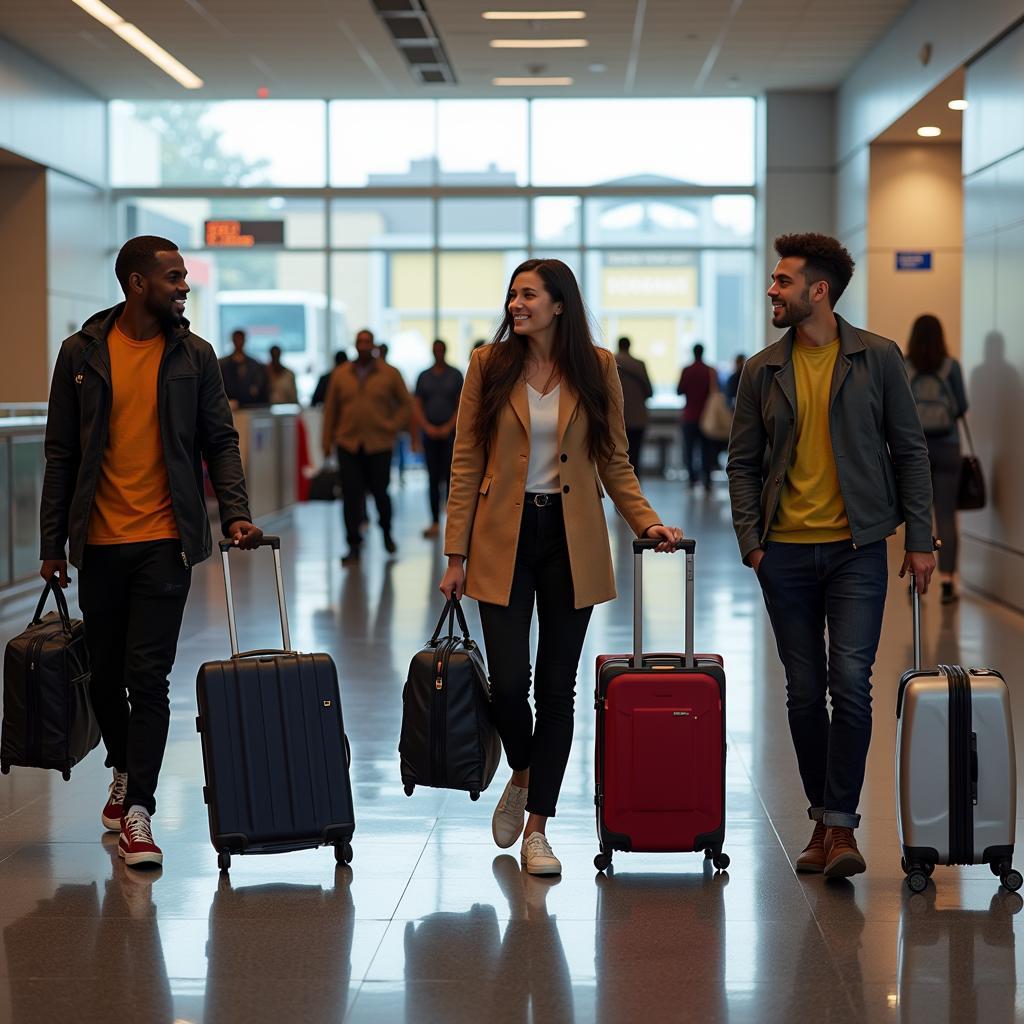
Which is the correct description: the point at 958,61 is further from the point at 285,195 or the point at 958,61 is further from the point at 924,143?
the point at 285,195

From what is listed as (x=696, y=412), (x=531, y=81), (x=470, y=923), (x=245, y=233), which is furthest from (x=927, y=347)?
(x=245, y=233)

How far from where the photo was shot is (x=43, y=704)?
461 cm

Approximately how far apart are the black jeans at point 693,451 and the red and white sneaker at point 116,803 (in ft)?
56.5

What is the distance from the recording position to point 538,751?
4.49m

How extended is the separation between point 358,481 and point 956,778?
9.36 m

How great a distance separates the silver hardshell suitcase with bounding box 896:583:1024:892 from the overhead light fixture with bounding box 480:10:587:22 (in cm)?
1386

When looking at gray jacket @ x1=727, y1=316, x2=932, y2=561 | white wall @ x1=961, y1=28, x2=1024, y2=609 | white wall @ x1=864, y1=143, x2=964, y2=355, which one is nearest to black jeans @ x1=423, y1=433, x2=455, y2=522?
white wall @ x1=864, y1=143, x2=964, y2=355

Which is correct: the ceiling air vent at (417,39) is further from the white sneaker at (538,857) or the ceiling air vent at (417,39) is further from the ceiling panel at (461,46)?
the white sneaker at (538,857)

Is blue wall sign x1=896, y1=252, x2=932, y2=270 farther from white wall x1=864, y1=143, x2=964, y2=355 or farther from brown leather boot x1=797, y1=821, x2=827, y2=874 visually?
brown leather boot x1=797, y1=821, x2=827, y2=874

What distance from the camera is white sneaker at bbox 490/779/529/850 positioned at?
4605mm

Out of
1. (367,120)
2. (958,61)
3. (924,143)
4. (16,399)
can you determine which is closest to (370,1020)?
(958,61)

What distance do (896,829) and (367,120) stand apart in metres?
20.3

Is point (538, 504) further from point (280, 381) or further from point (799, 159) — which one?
point (799, 159)

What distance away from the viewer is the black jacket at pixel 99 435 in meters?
4.47
